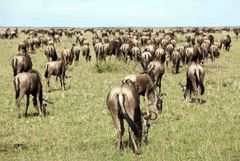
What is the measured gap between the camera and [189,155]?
10.5 metres

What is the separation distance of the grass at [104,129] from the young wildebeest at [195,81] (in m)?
0.55

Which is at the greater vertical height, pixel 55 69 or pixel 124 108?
pixel 124 108

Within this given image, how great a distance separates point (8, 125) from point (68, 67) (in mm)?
16940

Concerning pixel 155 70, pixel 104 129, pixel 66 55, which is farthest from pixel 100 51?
pixel 104 129

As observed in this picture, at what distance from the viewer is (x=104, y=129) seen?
13.4 m

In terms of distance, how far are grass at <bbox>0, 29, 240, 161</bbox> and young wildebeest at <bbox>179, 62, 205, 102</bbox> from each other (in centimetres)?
55

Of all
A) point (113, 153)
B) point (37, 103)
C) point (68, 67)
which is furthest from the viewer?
point (68, 67)

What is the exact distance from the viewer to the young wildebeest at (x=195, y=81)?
56.6ft

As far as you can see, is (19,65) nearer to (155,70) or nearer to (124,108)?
(155,70)

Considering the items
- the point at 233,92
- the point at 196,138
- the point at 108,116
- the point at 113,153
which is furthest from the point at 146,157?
the point at 233,92

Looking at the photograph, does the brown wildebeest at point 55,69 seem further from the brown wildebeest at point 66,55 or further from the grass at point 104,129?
the brown wildebeest at point 66,55

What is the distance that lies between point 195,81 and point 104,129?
5.60 meters

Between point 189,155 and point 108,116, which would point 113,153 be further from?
point 108,116

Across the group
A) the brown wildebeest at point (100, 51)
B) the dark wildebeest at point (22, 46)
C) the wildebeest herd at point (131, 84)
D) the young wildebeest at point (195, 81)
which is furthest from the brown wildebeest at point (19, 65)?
the dark wildebeest at point (22, 46)
